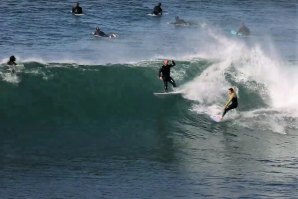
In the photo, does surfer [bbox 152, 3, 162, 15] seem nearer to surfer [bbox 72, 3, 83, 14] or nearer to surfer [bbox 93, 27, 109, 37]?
surfer [bbox 72, 3, 83, 14]

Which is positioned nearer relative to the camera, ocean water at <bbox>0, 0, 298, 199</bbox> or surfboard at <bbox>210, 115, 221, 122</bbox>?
ocean water at <bbox>0, 0, 298, 199</bbox>

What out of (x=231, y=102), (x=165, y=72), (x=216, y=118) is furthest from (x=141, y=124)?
(x=165, y=72)

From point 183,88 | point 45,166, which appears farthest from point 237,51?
point 45,166

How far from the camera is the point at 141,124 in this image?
89.1 feet

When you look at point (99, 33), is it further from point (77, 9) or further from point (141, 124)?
point (141, 124)

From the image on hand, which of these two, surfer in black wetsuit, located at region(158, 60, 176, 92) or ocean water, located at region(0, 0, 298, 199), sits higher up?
surfer in black wetsuit, located at region(158, 60, 176, 92)

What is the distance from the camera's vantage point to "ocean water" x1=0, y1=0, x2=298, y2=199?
2055 cm

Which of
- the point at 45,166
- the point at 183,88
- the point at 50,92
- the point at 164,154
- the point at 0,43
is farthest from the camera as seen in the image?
the point at 0,43

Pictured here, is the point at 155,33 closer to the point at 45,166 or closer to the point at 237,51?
the point at 237,51

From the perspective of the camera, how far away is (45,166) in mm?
21766

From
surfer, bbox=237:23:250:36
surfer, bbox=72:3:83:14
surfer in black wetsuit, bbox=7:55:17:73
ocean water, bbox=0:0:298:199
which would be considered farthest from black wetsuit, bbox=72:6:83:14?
surfer in black wetsuit, bbox=7:55:17:73

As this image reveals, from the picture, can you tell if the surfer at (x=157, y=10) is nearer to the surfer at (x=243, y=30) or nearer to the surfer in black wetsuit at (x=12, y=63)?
the surfer at (x=243, y=30)

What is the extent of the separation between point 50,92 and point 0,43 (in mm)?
A: 15434

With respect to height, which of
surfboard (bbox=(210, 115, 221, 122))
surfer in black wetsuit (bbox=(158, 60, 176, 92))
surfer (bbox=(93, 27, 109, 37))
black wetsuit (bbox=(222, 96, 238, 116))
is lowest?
surfer (bbox=(93, 27, 109, 37))
